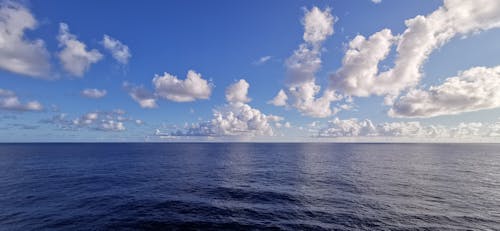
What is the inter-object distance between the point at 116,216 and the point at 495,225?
57347 millimetres

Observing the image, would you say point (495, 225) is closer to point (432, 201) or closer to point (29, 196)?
point (432, 201)

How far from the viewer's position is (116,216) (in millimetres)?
35219

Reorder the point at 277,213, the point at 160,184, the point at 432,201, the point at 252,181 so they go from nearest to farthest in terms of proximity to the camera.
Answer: the point at 277,213, the point at 432,201, the point at 160,184, the point at 252,181

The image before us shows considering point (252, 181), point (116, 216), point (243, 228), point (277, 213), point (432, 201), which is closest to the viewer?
point (243, 228)

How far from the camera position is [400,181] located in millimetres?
62938

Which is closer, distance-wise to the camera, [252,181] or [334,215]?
[334,215]

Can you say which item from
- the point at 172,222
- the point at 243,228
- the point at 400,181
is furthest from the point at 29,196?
the point at 400,181

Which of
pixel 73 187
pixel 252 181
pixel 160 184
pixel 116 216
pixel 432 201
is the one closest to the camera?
pixel 116 216

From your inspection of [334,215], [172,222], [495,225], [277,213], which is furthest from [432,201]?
[172,222]

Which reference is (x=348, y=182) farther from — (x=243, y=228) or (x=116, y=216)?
(x=116, y=216)

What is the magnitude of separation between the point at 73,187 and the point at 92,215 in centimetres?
2468

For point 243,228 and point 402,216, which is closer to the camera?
point 243,228

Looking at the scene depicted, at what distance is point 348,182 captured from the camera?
60906mm

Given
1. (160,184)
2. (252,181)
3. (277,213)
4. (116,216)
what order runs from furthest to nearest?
(252,181) → (160,184) → (277,213) → (116,216)
